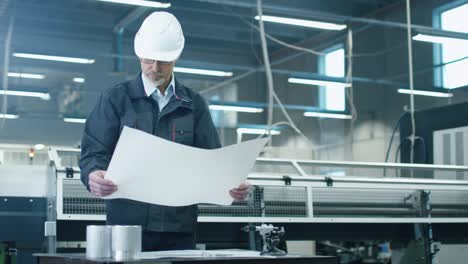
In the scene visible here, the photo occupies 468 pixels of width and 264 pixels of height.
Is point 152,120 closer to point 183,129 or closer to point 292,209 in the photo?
point 183,129

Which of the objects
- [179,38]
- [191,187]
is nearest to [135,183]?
[191,187]

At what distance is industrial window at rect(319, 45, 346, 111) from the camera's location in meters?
10.8

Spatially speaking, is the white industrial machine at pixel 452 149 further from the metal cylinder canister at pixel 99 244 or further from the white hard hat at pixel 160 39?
the metal cylinder canister at pixel 99 244

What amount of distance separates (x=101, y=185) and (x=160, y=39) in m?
0.43

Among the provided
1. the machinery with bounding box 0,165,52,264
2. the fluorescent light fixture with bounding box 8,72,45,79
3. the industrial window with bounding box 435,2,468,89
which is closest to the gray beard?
the machinery with bounding box 0,165,52,264

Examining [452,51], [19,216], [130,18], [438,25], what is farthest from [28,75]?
[19,216]

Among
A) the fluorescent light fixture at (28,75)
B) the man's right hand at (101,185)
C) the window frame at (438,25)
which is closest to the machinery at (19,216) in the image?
the man's right hand at (101,185)

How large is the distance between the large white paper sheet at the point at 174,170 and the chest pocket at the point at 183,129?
0.22 m

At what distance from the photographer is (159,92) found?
1.76 metres

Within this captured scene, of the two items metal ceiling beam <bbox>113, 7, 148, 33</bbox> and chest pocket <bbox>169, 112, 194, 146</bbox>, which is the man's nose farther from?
metal ceiling beam <bbox>113, 7, 148, 33</bbox>

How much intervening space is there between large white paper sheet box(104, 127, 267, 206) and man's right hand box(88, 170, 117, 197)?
0.01 meters

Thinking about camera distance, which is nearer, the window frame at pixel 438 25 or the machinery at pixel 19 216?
the machinery at pixel 19 216

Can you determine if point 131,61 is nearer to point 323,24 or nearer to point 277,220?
point 323,24

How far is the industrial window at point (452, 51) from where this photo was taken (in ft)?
19.1
